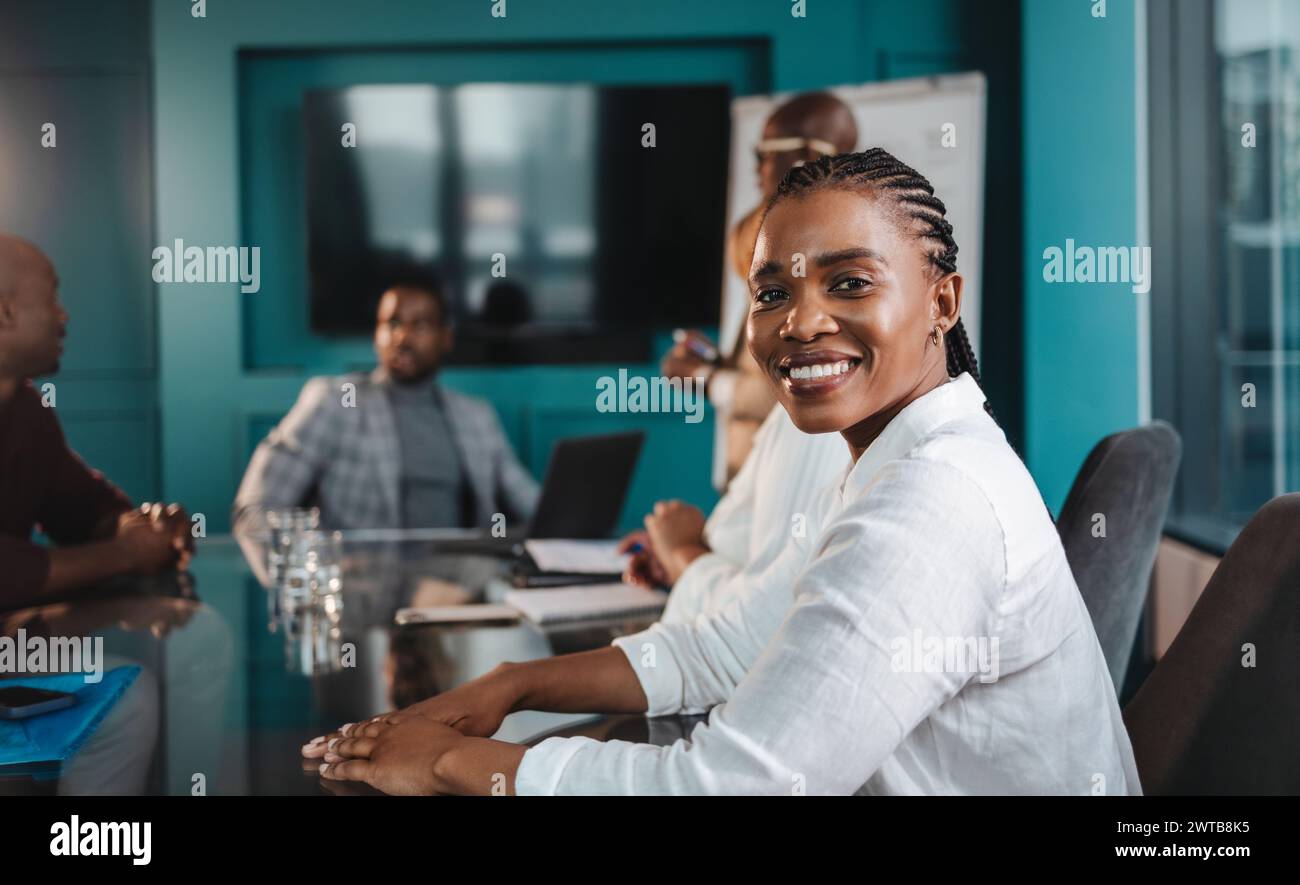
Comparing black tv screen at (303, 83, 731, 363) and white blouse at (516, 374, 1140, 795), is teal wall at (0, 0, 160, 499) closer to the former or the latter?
black tv screen at (303, 83, 731, 363)

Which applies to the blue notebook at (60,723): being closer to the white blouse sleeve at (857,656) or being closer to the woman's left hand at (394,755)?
the woman's left hand at (394,755)

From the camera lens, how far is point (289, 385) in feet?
14.8

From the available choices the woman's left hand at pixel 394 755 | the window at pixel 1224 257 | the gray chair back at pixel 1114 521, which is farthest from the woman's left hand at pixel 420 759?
the window at pixel 1224 257

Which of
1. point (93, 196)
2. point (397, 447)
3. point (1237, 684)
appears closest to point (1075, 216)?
point (397, 447)

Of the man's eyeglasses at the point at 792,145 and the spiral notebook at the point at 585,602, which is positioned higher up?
the man's eyeglasses at the point at 792,145

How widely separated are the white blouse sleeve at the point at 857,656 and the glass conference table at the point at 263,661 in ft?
1.25

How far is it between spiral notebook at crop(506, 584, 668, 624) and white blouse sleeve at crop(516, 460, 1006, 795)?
2.81 feet

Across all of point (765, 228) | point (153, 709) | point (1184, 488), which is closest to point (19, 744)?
point (153, 709)

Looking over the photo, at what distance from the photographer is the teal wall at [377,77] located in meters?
4.41

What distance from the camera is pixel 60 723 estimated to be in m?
1.18

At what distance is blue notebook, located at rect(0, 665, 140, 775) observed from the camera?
109cm

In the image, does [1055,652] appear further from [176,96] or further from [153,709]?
[176,96]
